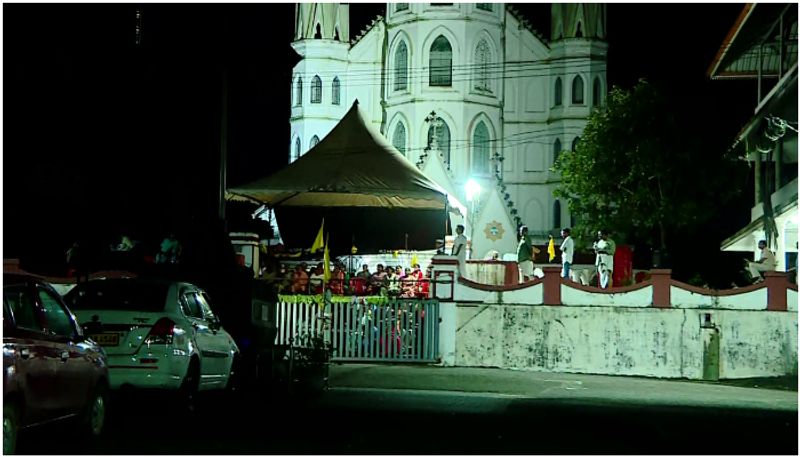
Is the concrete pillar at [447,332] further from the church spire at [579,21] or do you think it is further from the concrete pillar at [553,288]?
the church spire at [579,21]

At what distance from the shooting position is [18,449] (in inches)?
382

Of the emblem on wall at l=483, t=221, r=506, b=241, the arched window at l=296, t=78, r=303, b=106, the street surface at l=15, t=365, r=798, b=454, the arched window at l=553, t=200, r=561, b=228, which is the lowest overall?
the street surface at l=15, t=365, r=798, b=454

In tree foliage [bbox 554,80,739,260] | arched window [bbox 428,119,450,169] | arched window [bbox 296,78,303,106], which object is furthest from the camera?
arched window [bbox 296,78,303,106]

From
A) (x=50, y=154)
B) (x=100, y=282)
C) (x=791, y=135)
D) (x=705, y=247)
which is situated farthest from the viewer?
(x=705, y=247)

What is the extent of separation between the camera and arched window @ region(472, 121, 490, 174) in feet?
189

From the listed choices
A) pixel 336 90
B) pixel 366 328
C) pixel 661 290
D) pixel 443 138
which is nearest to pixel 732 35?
pixel 661 290

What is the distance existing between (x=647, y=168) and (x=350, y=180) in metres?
23.1

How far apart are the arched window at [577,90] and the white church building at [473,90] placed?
5 cm

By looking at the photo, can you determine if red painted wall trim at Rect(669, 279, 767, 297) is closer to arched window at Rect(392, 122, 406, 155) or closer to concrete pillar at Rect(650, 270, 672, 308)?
concrete pillar at Rect(650, 270, 672, 308)

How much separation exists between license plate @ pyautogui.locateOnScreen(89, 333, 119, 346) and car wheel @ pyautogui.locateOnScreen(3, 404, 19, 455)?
12.8 ft

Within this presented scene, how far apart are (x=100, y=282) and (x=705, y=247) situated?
1712 inches

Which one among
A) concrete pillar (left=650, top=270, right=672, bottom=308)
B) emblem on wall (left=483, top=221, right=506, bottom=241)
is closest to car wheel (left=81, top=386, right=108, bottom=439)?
concrete pillar (left=650, top=270, right=672, bottom=308)

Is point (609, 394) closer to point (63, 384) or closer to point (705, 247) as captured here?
point (63, 384)

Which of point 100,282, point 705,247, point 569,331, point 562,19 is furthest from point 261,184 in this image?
point 562,19
